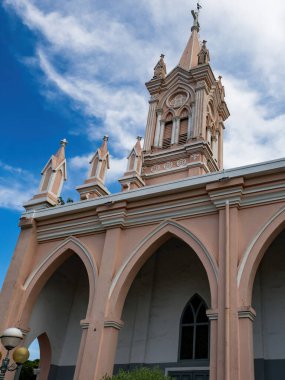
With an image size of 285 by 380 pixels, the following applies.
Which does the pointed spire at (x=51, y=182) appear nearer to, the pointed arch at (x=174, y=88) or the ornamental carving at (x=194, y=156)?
the ornamental carving at (x=194, y=156)

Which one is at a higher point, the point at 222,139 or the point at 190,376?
the point at 222,139

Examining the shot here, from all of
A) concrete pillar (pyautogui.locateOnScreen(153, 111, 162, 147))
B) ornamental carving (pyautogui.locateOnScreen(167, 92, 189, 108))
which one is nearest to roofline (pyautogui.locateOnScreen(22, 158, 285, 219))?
concrete pillar (pyautogui.locateOnScreen(153, 111, 162, 147))

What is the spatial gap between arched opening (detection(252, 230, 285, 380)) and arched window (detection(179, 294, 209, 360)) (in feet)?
4.73

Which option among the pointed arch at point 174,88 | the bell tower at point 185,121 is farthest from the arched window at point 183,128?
the pointed arch at point 174,88

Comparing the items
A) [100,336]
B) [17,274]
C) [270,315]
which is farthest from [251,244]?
[17,274]

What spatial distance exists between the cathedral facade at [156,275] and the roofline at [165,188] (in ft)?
0.10

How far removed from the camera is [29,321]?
12766mm

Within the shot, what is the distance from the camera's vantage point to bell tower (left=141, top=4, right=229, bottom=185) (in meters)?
18.6

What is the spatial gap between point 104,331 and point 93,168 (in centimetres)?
693

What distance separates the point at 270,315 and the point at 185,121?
38.4ft

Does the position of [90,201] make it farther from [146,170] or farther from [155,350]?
[146,170]

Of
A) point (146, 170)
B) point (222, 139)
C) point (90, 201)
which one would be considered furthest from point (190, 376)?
point (222, 139)

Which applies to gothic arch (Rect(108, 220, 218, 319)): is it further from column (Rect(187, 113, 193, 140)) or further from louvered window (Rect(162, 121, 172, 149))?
louvered window (Rect(162, 121, 172, 149))

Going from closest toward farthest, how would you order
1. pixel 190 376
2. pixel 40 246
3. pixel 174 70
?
pixel 190 376, pixel 40 246, pixel 174 70
